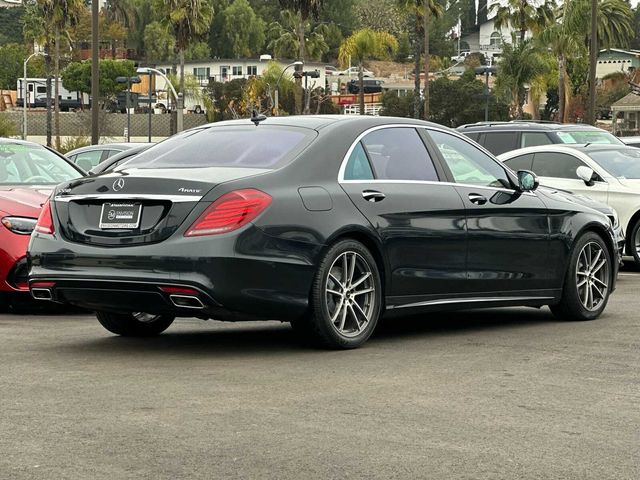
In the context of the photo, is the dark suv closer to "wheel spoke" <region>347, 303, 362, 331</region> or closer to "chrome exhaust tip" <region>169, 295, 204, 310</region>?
"wheel spoke" <region>347, 303, 362, 331</region>

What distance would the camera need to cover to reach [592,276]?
35.7ft

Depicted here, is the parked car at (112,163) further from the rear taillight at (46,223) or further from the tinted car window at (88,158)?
the tinted car window at (88,158)

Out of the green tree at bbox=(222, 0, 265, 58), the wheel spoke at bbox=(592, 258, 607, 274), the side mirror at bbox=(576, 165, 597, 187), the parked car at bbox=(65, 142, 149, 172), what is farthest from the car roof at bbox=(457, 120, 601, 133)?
the green tree at bbox=(222, 0, 265, 58)

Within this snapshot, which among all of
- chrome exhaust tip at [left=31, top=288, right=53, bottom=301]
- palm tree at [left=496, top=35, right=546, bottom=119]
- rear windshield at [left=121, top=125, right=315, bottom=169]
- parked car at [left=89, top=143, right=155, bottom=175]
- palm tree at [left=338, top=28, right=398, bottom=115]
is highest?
palm tree at [left=338, top=28, right=398, bottom=115]

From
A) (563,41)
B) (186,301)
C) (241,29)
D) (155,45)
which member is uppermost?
(241,29)

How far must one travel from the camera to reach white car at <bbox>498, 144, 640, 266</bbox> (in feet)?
55.5

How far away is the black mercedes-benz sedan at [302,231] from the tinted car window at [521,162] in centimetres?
764

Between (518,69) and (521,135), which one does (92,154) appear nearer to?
(521,135)

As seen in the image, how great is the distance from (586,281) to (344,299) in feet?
9.33

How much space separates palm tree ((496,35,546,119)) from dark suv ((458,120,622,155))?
58.1 metres

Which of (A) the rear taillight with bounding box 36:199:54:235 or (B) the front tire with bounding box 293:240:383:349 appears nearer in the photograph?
(B) the front tire with bounding box 293:240:383:349

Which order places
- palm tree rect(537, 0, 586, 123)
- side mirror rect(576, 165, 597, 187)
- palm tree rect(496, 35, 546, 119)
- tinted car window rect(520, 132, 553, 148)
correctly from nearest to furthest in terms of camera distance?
side mirror rect(576, 165, 597, 187)
tinted car window rect(520, 132, 553, 148)
palm tree rect(537, 0, 586, 123)
palm tree rect(496, 35, 546, 119)

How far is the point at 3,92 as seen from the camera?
14700 cm

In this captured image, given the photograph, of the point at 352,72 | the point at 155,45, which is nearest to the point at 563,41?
the point at 352,72
